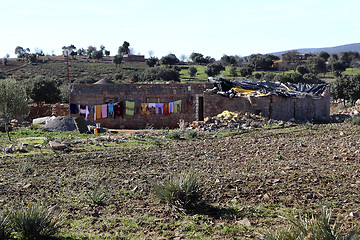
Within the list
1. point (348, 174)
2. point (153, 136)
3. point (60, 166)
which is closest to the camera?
point (348, 174)

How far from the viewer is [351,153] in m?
11.2

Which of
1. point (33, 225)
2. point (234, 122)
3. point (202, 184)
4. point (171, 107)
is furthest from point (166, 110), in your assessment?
point (33, 225)

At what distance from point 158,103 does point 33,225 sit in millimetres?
17995

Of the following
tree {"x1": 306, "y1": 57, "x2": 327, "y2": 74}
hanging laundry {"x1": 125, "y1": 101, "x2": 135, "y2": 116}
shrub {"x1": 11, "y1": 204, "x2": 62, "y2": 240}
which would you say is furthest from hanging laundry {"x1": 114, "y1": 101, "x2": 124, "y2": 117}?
tree {"x1": 306, "y1": 57, "x2": 327, "y2": 74}

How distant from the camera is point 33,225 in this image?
545 cm

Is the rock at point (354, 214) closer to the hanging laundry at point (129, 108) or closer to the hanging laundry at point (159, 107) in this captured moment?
the hanging laundry at point (159, 107)

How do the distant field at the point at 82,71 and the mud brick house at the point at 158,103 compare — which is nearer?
the mud brick house at the point at 158,103

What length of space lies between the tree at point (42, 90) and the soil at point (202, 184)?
25.3m

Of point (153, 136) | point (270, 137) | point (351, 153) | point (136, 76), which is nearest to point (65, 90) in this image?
point (136, 76)

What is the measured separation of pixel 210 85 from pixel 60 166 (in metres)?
14.2

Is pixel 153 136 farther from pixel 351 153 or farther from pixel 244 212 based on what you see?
pixel 244 212

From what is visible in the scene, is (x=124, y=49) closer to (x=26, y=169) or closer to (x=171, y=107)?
(x=171, y=107)

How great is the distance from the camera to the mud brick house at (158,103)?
22984 mm

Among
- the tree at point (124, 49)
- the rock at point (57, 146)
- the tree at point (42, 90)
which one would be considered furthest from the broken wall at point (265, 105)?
the tree at point (124, 49)
